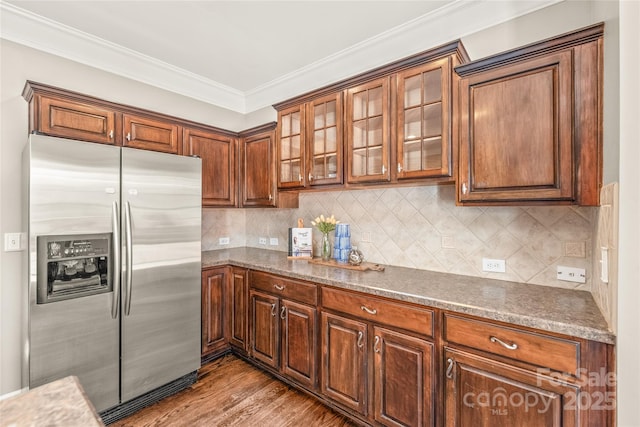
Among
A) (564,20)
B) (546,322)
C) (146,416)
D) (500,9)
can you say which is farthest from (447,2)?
(146,416)

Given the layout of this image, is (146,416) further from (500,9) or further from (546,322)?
(500,9)

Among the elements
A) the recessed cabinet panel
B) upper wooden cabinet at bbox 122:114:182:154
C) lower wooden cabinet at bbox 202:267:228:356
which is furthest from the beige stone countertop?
the recessed cabinet panel

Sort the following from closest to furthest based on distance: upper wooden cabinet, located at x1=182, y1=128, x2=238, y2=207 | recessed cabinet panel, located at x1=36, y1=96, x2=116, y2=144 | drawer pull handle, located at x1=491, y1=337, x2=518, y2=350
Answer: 1. drawer pull handle, located at x1=491, y1=337, x2=518, y2=350
2. recessed cabinet panel, located at x1=36, y1=96, x2=116, y2=144
3. upper wooden cabinet, located at x1=182, y1=128, x2=238, y2=207

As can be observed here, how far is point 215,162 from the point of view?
3113mm

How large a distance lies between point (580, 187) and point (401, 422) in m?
1.58

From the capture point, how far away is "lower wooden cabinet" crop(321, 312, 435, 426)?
64.8 inches

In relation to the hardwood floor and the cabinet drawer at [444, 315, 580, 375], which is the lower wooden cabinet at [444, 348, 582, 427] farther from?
the hardwood floor

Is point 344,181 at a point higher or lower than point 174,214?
higher

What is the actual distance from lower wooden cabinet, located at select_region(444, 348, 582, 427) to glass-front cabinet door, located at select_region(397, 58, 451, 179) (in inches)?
42.9

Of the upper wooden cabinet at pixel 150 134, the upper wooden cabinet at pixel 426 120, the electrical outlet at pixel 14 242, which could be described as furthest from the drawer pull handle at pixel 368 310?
the electrical outlet at pixel 14 242

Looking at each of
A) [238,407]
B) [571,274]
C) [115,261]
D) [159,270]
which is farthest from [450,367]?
[115,261]

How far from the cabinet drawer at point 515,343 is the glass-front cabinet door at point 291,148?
5.43 feet

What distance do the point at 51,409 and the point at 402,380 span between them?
62.3 inches

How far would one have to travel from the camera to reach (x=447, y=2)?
2107mm
